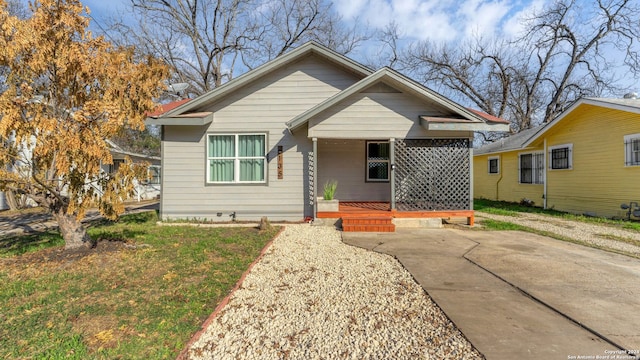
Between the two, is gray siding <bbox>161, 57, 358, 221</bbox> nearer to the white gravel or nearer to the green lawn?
the green lawn

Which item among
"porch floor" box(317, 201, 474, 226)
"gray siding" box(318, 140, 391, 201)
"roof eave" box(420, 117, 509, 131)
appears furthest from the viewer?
"gray siding" box(318, 140, 391, 201)

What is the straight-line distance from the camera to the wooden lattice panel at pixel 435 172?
8.44 metres

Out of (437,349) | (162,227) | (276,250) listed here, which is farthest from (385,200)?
(437,349)

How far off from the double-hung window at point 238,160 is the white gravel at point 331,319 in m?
4.66

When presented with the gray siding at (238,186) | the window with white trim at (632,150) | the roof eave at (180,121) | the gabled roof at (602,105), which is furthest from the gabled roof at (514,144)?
the roof eave at (180,121)

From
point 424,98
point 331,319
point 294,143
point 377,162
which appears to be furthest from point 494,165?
point 331,319

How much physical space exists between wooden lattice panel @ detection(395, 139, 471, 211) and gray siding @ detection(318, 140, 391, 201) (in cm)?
162

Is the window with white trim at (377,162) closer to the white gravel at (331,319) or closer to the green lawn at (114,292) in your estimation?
the green lawn at (114,292)

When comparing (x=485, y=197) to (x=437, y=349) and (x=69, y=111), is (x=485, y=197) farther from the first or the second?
(x=69, y=111)

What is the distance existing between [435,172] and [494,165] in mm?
11220

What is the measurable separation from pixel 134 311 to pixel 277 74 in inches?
306

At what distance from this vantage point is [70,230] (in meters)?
5.36

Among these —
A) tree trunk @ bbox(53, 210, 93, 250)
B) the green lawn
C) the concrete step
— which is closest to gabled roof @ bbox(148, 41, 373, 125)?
the green lawn

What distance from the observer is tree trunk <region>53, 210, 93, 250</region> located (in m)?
5.31
